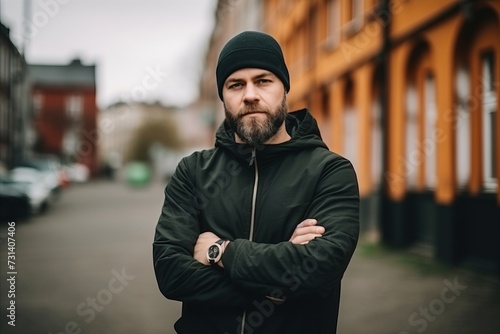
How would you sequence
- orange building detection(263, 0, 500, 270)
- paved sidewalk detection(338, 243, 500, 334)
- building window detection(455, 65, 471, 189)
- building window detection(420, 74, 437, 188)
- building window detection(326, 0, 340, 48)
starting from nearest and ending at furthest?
paved sidewalk detection(338, 243, 500, 334) < orange building detection(263, 0, 500, 270) < building window detection(455, 65, 471, 189) < building window detection(420, 74, 437, 188) < building window detection(326, 0, 340, 48)

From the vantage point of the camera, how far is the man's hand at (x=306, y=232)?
2.24 meters

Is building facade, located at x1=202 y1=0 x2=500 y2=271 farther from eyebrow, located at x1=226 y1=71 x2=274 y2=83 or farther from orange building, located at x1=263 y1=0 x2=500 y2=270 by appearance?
eyebrow, located at x1=226 y1=71 x2=274 y2=83

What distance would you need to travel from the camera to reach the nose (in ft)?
7.71

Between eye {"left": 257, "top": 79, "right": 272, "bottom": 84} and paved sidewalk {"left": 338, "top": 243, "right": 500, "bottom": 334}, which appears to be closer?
eye {"left": 257, "top": 79, "right": 272, "bottom": 84}

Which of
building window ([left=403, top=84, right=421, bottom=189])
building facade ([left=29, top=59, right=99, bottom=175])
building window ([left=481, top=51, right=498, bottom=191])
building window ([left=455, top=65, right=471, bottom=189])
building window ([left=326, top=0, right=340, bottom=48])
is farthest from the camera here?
building facade ([left=29, top=59, right=99, bottom=175])

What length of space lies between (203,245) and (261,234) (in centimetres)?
25

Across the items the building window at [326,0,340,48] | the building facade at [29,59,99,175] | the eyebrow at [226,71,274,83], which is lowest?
the eyebrow at [226,71,274,83]

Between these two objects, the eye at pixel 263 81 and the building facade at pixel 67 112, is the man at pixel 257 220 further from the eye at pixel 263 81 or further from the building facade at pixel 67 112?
the building facade at pixel 67 112

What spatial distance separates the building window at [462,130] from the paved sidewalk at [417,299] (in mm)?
1616

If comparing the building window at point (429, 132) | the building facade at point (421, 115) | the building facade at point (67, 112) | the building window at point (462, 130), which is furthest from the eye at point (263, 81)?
the building facade at point (67, 112)

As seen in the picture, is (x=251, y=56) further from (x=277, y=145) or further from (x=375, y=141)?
(x=375, y=141)

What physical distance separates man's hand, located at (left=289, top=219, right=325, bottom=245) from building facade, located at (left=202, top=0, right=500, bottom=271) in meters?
6.77

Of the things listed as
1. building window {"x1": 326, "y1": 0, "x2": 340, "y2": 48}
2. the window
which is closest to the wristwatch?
the window

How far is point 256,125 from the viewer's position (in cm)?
236
